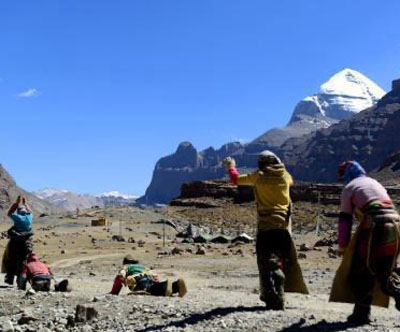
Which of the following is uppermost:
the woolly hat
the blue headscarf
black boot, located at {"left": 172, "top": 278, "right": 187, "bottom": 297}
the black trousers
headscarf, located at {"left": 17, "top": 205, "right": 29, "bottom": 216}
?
the woolly hat

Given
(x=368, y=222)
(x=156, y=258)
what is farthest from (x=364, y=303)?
(x=156, y=258)

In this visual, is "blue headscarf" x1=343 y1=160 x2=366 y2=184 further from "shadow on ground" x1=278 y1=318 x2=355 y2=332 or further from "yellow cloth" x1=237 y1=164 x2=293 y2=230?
"shadow on ground" x1=278 y1=318 x2=355 y2=332

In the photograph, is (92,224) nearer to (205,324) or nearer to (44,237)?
(44,237)

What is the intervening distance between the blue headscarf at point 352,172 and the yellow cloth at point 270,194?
39.5 inches

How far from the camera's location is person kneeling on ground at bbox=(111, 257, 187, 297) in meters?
11.0

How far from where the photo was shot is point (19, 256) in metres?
13.1

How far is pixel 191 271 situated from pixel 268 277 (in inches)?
522

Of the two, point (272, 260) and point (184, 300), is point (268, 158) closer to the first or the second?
point (272, 260)

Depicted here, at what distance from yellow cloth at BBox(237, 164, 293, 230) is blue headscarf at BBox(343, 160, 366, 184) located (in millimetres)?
1003

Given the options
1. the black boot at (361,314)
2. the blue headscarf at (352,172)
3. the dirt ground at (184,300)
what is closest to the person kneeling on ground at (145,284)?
the dirt ground at (184,300)

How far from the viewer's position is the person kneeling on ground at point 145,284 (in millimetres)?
10977

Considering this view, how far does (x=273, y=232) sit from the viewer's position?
8.62 m

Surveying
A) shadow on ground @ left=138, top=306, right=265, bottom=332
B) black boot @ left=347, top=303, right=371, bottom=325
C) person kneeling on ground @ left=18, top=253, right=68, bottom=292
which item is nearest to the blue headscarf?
black boot @ left=347, top=303, right=371, bottom=325

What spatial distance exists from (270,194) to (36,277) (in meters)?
5.63
